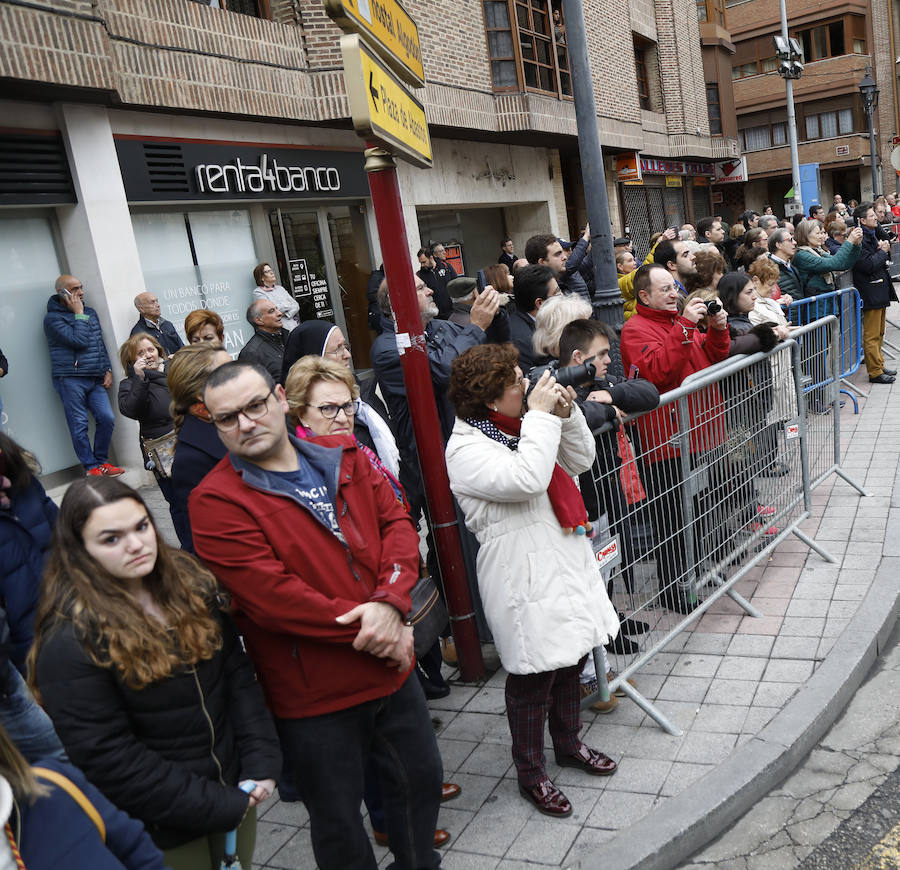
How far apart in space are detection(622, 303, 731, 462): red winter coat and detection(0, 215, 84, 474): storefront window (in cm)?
608

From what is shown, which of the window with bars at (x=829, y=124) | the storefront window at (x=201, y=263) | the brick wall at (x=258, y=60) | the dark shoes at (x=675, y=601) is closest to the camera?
the dark shoes at (x=675, y=601)

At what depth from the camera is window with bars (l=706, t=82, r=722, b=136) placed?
104 ft

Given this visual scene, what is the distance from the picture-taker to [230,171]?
415 inches

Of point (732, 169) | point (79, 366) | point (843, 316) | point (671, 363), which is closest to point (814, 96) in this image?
point (732, 169)

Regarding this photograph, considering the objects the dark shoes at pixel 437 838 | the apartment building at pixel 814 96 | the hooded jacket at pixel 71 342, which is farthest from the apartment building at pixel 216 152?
the apartment building at pixel 814 96

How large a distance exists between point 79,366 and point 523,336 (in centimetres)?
539

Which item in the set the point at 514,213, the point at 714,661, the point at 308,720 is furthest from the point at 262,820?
the point at 514,213

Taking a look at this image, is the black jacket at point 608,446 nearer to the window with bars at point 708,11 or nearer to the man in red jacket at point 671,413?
the man in red jacket at point 671,413

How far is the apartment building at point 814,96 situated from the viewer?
40938 millimetres

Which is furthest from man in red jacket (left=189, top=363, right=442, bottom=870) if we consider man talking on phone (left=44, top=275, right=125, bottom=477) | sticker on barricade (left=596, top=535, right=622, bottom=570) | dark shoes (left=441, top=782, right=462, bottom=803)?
man talking on phone (left=44, top=275, right=125, bottom=477)

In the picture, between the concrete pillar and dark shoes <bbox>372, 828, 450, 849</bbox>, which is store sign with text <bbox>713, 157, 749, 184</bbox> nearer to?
the concrete pillar

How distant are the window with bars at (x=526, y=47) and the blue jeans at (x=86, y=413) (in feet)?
32.1

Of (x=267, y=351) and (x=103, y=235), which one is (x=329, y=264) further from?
(x=267, y=351)

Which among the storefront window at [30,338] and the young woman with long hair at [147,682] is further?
the storefront window at [30,338]
